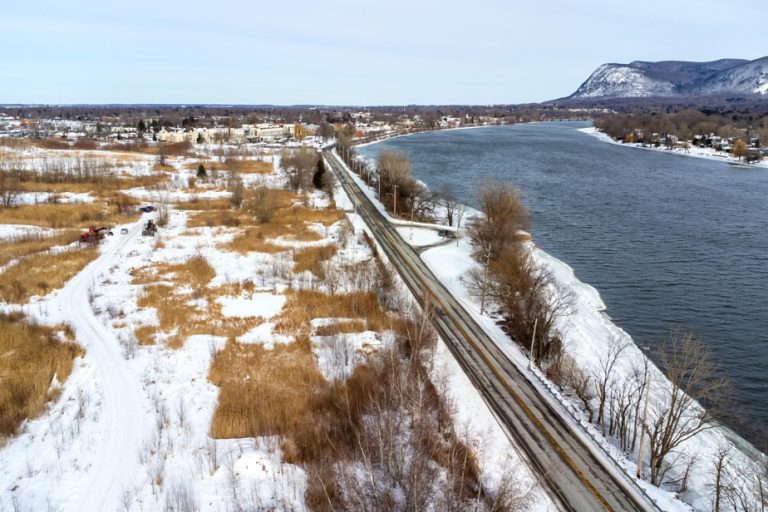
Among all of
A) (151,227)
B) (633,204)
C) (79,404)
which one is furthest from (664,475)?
(633,204)

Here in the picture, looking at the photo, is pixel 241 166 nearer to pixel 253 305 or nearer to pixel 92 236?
pixel 92 236

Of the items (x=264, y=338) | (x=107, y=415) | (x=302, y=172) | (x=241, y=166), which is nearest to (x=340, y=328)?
(x=264, y=338)

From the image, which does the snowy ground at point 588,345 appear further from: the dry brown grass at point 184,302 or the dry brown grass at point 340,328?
the dry brown grass at point 184,302

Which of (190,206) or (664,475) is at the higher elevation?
(190,206)

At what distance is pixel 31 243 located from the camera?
43.5 meters

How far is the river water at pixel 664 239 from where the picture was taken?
32.3 meters

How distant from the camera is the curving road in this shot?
50.3 feet

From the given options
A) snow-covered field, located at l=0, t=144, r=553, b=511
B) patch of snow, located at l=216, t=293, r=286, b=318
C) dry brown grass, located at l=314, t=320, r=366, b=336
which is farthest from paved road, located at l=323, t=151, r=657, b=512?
patch of snow, located at l=216, t=293, r=286, b=318

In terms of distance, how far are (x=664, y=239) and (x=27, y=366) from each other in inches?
2068

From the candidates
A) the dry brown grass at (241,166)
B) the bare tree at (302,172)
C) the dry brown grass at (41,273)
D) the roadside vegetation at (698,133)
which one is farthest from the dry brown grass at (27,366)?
the roadside vegetation at (698,133)

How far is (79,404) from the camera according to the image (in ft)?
65.6

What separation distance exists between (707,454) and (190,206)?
57.7 metres

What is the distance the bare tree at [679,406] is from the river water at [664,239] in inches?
76.5

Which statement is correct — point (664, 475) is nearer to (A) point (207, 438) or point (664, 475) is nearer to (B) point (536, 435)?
(B) point (536, 435)
